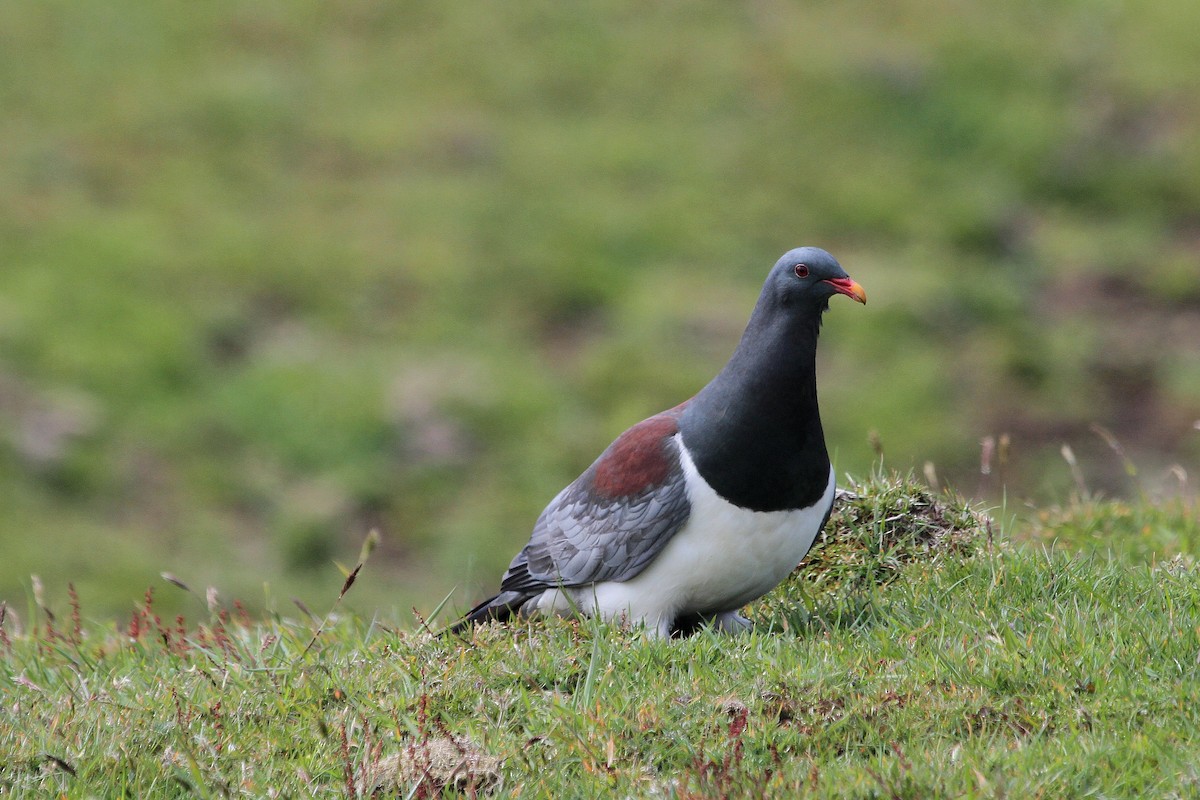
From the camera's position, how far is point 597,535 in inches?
254

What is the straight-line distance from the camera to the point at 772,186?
56.1 feet

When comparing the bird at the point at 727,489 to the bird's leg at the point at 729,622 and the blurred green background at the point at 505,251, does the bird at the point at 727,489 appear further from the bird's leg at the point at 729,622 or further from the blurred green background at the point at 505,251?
the blurred green background at the point at 505,251

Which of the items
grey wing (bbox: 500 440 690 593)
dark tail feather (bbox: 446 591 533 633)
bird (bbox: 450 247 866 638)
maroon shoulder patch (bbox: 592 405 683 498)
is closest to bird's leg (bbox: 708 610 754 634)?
bird (bbox: 450 247 866 638)

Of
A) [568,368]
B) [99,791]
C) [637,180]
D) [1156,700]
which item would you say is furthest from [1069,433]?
[99,791]

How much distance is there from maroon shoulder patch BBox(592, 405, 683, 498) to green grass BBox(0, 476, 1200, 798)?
2.10 ft

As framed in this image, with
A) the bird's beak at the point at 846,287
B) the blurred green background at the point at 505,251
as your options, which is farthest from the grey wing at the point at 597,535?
the blurred green background at the point at 505,251

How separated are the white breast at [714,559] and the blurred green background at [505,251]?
4.53 m

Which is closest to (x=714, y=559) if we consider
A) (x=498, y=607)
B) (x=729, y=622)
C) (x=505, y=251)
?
(x=729, y=622)

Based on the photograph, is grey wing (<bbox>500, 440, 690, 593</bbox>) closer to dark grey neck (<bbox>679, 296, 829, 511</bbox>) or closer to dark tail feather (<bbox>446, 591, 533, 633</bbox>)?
dark tail feather (<bbox>446, 591, 533, 633</bbox>)

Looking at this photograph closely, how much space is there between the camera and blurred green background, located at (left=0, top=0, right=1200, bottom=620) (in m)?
12.8

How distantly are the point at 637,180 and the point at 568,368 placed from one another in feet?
10.9

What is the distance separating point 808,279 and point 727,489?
36.4 inches

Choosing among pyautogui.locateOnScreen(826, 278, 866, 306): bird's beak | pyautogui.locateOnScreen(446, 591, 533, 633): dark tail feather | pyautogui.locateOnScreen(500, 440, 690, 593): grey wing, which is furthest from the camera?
pyautogui.locateOnScreen(446, 591, 533, 633): dark tail feather

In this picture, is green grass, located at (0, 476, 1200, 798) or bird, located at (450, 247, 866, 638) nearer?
green grass, located at (0, 476, 1200, 798)
